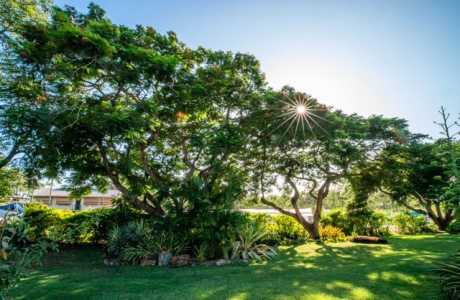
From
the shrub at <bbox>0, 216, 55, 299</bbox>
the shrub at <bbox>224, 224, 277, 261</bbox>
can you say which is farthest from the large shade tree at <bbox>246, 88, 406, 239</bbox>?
the shrub at <bbox>0, 216, 55, 299</bbox>

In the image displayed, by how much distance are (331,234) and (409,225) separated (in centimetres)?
661

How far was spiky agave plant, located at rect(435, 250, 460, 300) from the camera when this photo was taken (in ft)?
12.4

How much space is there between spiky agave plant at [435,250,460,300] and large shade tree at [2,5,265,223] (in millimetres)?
5293

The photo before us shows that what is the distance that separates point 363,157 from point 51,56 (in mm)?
12138

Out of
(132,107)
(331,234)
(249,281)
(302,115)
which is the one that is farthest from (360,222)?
(132,107)

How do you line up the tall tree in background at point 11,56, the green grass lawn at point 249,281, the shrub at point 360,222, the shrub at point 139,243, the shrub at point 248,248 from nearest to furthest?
the green grass lawn at point 249,281 → the tall tree in background at point 11,56 → the shrub at point 139,243 → the shrub at point 248,248 → the shrub at point 360,222

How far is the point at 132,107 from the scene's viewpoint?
7691 mm

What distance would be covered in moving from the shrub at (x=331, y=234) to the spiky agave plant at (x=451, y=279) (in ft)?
27.1

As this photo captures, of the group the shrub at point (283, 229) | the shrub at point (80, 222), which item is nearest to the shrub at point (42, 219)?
the shrub at point (80, 222)

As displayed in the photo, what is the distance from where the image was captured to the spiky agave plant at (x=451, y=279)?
379cm

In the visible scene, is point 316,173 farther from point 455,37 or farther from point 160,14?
point 160,14

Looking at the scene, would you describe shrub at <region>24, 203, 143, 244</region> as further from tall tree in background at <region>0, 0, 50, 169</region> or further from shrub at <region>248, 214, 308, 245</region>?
shrub at <region>248, 214, 308, 245</region>

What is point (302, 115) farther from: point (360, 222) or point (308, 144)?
point (360, 222)

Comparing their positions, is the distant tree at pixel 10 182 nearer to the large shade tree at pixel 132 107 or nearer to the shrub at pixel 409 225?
the large shade tree at pixel 132 107
